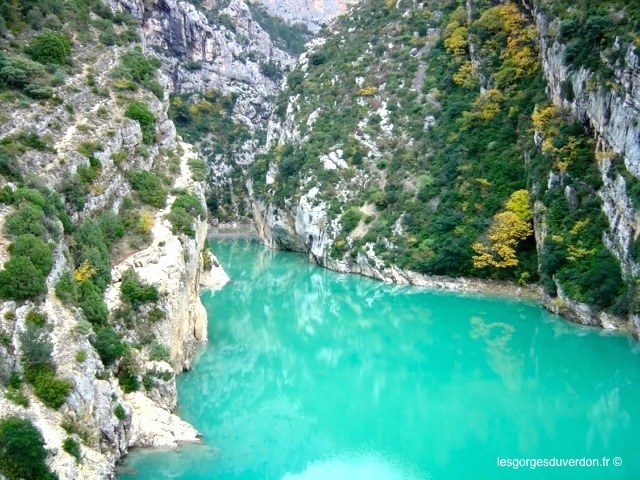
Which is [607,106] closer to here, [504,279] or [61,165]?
[504,279]

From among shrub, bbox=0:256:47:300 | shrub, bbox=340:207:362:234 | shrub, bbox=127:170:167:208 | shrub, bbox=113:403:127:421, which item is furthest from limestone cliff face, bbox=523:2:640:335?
shrub, bbox=0:256:47:300

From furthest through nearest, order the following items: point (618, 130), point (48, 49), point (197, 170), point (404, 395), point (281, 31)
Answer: point (281, 31) → point (197, 170) → point (618, 130) → point (48, 49) → point (404, 395)

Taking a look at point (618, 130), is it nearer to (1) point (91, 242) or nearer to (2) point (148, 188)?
(2) point (148, 188)

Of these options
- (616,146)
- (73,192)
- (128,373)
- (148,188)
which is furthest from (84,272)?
(616,146)

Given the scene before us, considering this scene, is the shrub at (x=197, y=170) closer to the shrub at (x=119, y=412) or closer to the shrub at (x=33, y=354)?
the shrub at (x=119, y=412)

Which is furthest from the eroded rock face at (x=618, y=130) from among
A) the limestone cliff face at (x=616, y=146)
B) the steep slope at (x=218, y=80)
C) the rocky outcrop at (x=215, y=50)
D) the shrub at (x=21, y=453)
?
the rocky outcrop at (x=215, y=50)

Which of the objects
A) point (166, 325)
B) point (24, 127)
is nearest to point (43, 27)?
point (24, 127)
